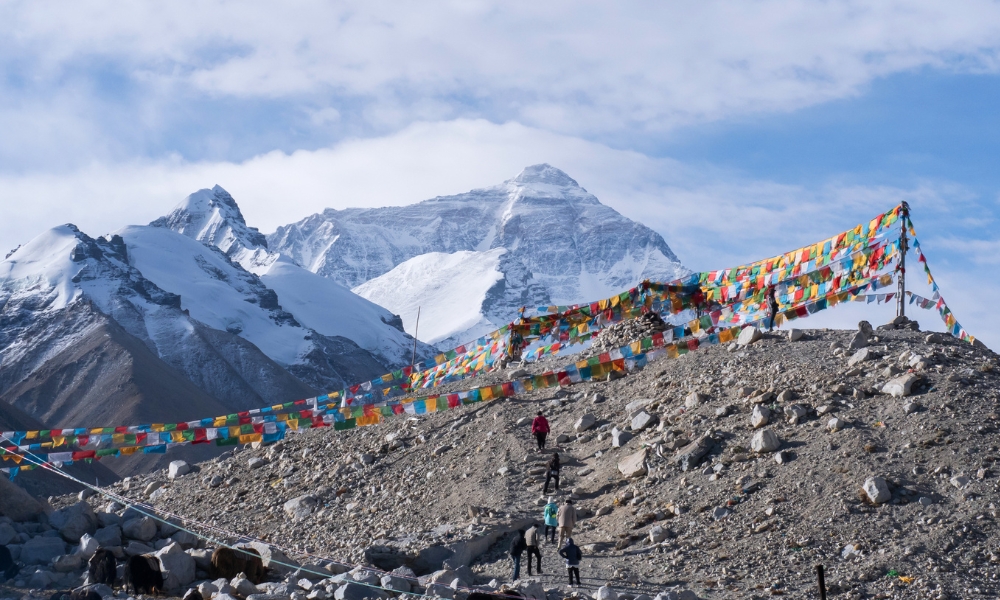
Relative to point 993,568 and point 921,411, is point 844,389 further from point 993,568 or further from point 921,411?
point 993,568

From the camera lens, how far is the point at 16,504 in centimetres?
1764

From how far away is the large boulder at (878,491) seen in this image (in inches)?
615

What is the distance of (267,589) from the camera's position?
48.1 feet

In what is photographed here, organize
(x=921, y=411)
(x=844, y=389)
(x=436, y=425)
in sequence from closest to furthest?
(x=921, y=411)
(x=844, y=389)
(x=436, y=425)

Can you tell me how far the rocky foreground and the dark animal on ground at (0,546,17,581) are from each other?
10.1 inches

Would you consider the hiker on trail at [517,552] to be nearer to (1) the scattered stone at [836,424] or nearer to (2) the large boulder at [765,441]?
(2) the large boulder at [765,441]

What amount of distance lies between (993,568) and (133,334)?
117 metres

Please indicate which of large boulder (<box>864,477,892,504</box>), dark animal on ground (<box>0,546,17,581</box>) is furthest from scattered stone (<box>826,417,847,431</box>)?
dark animal on ground (<box>0,546,17,581</box>)

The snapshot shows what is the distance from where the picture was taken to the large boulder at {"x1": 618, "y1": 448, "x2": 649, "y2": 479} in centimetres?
1845

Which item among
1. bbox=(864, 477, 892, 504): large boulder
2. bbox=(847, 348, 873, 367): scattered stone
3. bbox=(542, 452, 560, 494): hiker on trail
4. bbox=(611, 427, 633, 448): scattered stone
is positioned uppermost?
bbox=(847, 348, 873, 367): scattered stone

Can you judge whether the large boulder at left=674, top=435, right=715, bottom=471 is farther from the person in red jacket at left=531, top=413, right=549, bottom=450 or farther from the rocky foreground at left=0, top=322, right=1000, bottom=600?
the person in red jacket at left=531, top=413, right=549, bottom=450

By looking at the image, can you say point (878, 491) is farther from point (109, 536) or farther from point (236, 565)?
point (109, 536)

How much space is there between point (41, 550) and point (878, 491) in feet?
44.1

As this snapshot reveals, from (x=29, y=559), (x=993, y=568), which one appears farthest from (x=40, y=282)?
(x=993, y=568)
